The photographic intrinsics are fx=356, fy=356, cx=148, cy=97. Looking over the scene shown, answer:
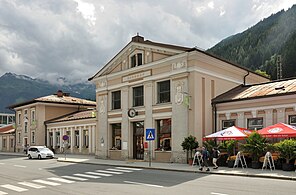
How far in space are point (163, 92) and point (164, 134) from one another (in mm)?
3494

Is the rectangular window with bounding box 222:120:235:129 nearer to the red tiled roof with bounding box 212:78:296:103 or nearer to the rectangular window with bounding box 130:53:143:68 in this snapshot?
the red tiled roof with bounding box 212:78:296:103

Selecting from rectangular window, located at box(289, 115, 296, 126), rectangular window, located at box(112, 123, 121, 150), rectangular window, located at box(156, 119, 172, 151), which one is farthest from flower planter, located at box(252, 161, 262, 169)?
rectangular window, located at box(112, 123, 121, 150)

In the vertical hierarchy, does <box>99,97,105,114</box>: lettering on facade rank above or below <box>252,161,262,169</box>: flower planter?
above

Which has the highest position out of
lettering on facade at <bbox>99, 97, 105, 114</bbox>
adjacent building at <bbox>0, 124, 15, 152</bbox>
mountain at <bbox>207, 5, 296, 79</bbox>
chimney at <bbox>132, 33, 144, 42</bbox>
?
mountain at <bbox>207, 5, 296, 79</bbox>

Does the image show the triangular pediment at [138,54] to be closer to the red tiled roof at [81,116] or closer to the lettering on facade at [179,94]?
the lettering on facade at [179,94]

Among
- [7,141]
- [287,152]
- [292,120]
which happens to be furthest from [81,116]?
[287,152]

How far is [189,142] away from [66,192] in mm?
13443

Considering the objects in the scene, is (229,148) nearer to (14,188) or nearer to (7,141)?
(14,188)

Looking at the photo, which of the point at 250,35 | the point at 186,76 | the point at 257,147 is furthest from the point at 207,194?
the point at 250,35

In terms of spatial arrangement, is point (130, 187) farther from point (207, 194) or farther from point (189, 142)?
point (189, 142)

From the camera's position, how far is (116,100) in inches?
1366

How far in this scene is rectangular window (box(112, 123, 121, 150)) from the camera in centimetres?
3409

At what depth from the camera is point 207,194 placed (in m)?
12.4

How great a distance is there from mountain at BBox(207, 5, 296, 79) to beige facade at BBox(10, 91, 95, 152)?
47.4m
